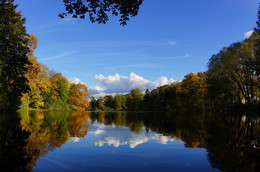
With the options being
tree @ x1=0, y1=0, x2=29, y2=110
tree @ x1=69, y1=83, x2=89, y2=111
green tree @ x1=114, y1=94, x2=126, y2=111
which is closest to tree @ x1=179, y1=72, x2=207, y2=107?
tree @ x1=69, y1=83, x2=89, y2=111

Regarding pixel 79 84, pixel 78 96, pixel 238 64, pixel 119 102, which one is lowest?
pixel 119 102

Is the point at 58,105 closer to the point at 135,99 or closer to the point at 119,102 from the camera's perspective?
the point at 119,102

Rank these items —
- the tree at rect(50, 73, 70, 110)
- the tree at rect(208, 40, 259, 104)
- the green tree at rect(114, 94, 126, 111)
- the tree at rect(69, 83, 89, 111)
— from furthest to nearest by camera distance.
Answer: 1. the green tree at rect(114, 94, 126, 111)
2. the tree at rect(69, 83, 89, 111)
3. the tree at rect(50, 73, 70, 110)
4. the tree at rect(208, 40, 259, 104)

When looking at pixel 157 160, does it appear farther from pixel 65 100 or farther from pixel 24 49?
pixel 65 100

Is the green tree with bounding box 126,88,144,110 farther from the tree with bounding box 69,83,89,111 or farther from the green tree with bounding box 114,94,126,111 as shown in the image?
the tree with bounding box 69,83,89,111

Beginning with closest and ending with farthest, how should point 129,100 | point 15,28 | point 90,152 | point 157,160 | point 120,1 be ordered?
point 157,160, point 90,152, point 120,1, point 15,28, point 129,100

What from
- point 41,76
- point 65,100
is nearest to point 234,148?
point 41,76

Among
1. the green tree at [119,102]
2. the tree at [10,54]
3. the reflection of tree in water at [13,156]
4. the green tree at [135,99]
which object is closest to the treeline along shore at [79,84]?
the tree at [10,54]

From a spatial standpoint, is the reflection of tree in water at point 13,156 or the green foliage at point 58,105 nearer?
the reflection of tree in water at point 13,156

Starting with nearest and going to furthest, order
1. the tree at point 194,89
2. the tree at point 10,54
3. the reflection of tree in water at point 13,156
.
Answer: the reflection of tree in water at point 13,156 → the tree at point 10,54 → the tree at point 194,89

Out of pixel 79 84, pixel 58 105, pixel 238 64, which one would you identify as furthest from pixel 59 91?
pixel 238 64

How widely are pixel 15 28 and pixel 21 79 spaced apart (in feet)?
21.9

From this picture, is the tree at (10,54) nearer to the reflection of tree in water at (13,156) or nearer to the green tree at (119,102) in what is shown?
the reflection of tree in water at (13,156)

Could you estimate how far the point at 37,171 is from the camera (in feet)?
18.9
